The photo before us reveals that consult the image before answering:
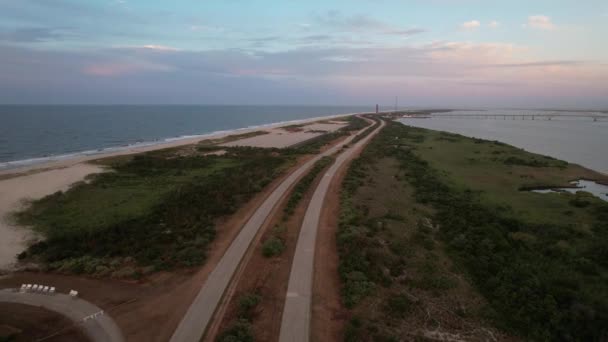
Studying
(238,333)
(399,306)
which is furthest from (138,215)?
(399,306)

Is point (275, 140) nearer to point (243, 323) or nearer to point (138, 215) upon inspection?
point (138, 215)

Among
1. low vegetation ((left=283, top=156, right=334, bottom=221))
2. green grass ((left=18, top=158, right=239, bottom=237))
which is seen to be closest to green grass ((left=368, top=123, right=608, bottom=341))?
low vegetation ((left=283, top=156, right=334, bottom=221))

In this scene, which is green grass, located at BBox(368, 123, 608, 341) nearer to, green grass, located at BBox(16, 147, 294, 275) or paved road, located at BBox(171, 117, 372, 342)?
paved road, located at BBox(171, 117, 372, 342)

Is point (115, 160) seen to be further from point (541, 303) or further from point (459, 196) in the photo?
point (541, 303)

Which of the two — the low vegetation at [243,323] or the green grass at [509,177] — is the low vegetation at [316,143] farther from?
the low vegetation at [243,323]

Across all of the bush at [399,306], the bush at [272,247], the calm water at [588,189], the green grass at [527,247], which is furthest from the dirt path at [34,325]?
the calm water at [588,189]

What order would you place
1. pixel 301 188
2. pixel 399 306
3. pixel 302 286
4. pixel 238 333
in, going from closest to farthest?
pixel 238 333, pixel 399 306, pixel 302 286, pixel 301 188
